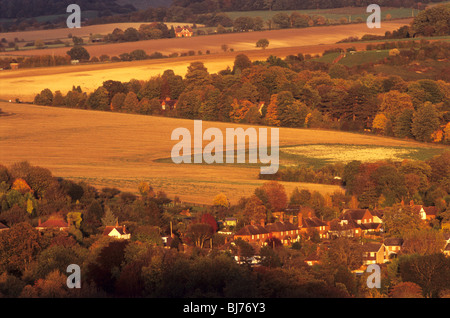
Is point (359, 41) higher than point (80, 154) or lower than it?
higher

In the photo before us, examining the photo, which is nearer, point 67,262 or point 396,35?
point 67,262

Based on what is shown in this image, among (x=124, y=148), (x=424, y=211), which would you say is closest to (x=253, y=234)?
(x=424, y=211)

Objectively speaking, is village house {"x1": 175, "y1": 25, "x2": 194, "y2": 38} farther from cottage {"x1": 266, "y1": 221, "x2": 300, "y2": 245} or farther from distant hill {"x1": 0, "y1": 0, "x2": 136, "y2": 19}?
cottage {"x1": 266, "y1": 221, "x2": 300, "y2": 245}

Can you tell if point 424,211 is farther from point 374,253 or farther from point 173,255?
point 173,255

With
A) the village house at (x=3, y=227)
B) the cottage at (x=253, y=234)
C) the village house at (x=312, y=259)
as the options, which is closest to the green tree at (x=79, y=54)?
the village house at (x=3, y=227)

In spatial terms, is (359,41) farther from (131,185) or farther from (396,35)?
(131,185)

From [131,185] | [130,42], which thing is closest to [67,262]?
[131,185]

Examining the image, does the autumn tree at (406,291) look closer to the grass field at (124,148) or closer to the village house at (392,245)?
the village house at (392,245)
